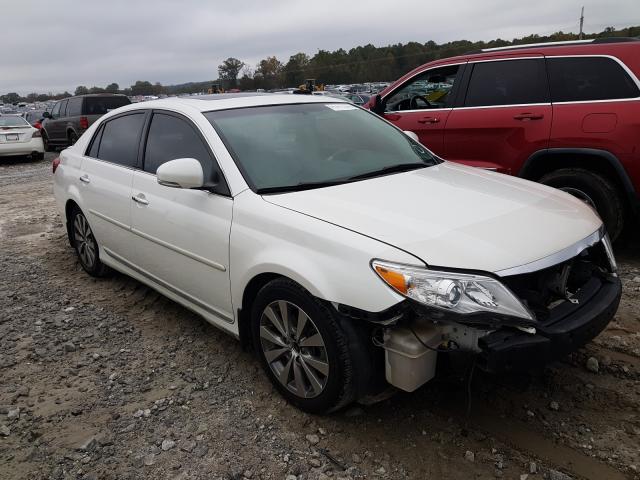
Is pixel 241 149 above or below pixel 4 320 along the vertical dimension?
above

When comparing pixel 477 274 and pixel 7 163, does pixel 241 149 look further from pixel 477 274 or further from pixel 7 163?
pixel 7 163

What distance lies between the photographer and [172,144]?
372cm

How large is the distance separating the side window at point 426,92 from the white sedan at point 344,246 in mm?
1992

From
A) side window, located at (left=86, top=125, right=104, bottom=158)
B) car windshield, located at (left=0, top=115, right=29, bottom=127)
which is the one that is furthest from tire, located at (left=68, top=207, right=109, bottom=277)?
car windshield, located at (left=0, top=115, right=29, bottom=127)

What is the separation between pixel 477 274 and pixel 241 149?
5.44 ft

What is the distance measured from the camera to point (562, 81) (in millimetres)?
4980

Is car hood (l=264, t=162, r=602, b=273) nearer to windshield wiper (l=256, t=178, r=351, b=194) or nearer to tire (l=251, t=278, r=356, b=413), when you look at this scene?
windshield wiper (l=256, t=178, r=351, b=194)

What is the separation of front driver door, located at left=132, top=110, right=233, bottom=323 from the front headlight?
1183mm

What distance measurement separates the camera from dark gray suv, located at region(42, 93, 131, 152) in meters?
15.8

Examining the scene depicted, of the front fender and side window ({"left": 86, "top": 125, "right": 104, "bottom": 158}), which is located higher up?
side window ({"left": 86, "top": 125, "right": 104, "bottom": 158})

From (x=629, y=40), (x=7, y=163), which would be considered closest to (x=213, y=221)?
(x=629, y=40)

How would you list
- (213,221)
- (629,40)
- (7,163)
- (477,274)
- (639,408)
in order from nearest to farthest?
(477,274) → (639,408) → (213,221) → (629,40) → (7,163)

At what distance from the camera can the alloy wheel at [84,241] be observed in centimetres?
489

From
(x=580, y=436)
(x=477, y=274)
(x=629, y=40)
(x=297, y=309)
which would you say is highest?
(x=629, y=40)
